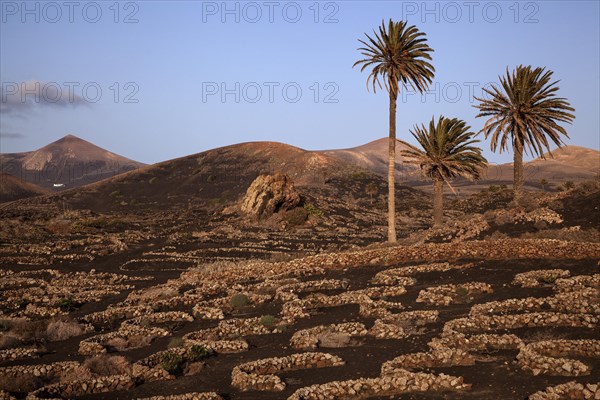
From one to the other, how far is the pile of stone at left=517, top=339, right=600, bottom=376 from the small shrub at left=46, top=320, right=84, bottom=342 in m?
16.0

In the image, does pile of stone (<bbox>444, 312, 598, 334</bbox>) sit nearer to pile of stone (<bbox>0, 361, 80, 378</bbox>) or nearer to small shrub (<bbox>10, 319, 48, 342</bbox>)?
pile of stone (<bbox>0, 361, 80, 378</bbox>)

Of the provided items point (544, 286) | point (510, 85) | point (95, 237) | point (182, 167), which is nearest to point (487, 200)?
point (510, 85)

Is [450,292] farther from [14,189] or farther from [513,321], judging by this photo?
[14,189]

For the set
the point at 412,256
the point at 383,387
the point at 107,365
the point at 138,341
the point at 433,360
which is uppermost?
the point at 412,256

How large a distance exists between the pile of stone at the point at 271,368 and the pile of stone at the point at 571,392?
5.52 meters

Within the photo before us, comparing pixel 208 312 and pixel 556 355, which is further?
pixel 208 312

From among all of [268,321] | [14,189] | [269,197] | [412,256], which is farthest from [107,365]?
[14,189]

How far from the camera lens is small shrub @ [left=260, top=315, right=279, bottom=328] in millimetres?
19703

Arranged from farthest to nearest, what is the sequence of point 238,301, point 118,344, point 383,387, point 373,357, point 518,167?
point 518,167, point 238,301, point 118,344, point 373,357, point 383,387

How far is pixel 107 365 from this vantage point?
1549cm

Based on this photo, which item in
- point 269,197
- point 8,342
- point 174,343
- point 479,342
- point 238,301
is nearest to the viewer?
point 479,342

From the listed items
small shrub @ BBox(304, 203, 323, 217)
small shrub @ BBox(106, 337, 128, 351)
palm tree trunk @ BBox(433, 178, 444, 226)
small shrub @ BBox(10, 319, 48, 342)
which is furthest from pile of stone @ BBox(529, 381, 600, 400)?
small shrub @ BBox(304, 203, 323, 217)

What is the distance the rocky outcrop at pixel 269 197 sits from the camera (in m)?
64.6

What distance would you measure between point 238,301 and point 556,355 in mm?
13898
